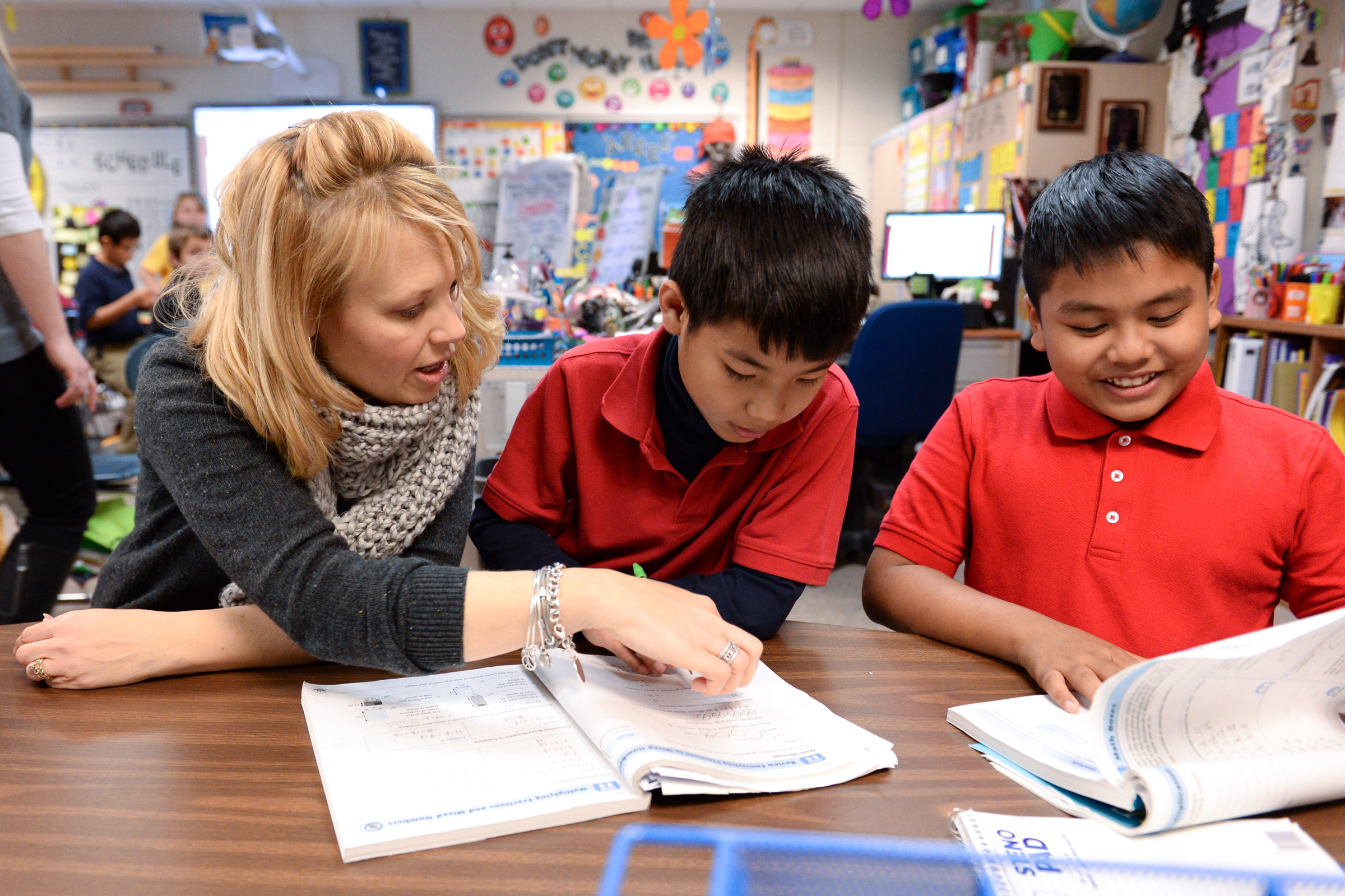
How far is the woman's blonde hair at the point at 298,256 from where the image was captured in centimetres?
81

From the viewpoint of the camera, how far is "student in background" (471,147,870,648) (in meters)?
0.90

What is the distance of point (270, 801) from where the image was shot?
60 centimetres

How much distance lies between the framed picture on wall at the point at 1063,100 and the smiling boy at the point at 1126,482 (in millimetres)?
3293

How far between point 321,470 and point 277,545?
113 mm

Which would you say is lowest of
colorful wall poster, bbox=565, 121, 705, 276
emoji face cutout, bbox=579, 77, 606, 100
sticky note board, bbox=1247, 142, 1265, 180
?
sticky note board, bbox=1247, 142, 1265, 180

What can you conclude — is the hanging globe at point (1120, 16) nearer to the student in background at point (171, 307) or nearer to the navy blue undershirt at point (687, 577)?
the student in background at point (171, 307)

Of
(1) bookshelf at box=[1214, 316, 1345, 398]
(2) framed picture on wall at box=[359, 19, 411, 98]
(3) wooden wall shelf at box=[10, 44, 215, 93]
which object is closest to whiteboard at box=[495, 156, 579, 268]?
(1) bookshelf at box=[1214, 316, 1345, 398]

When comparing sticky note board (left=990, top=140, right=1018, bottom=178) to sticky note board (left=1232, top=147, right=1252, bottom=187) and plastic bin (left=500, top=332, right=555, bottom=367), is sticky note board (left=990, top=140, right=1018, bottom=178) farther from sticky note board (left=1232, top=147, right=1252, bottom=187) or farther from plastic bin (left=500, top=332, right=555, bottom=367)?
plastic bin (left=500, top=332, right=555, bottom=367)

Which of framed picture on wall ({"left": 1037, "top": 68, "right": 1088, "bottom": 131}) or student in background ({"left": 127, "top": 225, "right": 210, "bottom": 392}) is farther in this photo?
framed picture on wall ({"left": 1037, "top": 68, "right": 1088, "bottom": 131})

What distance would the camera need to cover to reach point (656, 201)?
3.28 m

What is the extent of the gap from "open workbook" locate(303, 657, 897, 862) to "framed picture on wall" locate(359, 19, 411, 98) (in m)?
6.08

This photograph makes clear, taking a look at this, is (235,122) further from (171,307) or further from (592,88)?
(171,307)

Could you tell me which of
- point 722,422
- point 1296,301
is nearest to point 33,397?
point 722,422

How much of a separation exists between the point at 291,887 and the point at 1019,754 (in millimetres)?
473
